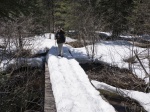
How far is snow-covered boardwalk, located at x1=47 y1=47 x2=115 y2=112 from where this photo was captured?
8141 mm

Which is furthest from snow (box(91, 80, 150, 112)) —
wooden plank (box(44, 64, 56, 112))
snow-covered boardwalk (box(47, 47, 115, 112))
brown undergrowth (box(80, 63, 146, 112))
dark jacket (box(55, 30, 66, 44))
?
dark jacket (box(55, 30, 66, 44))

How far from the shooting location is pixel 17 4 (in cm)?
623

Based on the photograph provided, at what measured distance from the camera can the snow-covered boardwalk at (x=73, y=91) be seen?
26.7ft

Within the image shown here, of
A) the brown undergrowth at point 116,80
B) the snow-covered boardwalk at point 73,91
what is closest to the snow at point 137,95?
the brown undergrowth at point 116,80

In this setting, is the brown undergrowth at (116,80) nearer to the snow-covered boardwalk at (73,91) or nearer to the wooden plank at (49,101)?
the snow-covered boardwalk at (73,91)

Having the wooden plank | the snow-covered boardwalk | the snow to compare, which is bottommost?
the snow

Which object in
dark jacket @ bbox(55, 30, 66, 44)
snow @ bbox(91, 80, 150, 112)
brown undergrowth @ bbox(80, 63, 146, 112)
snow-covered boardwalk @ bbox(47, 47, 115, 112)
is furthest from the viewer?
dark jacket @ bbox(55, 30, 66, 44)

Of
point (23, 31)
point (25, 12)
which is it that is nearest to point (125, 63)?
point (23, 31)

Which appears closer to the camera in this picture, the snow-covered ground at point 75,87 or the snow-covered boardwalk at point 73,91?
the snow-covered boardwalk at point 73,91

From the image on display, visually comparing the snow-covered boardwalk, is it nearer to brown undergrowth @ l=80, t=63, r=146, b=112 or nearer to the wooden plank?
the wooden plank

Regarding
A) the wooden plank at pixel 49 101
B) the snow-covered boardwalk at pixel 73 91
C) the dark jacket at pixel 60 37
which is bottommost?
the wooden plank at pixel 49 101

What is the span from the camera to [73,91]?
394 inches

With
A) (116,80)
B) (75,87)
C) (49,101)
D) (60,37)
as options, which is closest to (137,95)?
(116,80)

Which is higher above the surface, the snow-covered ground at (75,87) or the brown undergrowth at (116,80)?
the snow-covered ground at (75,87)
